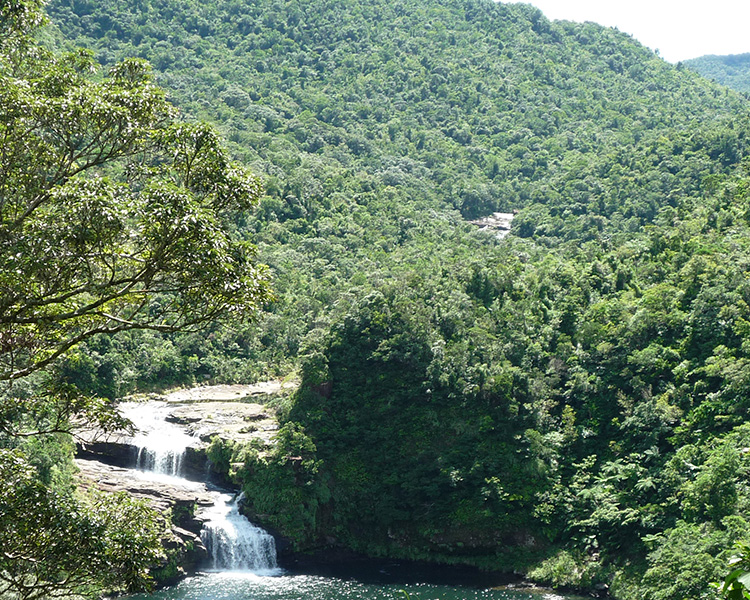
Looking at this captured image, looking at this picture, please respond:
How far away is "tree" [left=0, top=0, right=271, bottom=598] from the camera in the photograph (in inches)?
365

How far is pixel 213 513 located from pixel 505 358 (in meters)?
16.1

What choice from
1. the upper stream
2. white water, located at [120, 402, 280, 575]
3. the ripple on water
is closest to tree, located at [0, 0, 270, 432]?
the ripple on water

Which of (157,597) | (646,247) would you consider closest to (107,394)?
(157,597)

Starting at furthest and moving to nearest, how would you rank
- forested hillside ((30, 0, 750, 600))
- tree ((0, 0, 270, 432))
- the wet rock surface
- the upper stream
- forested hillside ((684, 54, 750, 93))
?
forested hillside ((684, 54, 750, 93)) < the wet rock surface < forested hillside ((30, 0, 750, 600)) < the upper stream < tree ((0, 0, 270, 432))

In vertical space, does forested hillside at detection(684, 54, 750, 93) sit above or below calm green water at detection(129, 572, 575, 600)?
above

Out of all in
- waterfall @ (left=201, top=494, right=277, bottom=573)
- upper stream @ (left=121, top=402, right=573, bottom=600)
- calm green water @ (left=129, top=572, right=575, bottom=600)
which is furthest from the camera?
waterfall @ (left=201, top=494, right=277, bottom=573)

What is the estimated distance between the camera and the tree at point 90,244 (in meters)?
9.27

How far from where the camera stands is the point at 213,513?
35500mm

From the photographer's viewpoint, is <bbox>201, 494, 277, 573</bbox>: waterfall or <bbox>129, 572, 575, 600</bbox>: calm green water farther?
<bbox>201, 494, 277, 573</bbox>: waterfall

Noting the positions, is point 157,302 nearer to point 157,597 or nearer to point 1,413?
point 157,597

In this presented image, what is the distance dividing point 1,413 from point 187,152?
4335 millimetres

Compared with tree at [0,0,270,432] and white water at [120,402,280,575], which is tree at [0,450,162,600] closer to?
tree at [0,0,270,432]

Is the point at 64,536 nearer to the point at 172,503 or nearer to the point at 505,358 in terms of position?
the point at 172,503

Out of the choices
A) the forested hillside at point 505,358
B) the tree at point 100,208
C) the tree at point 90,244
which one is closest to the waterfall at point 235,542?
the forested hillside at point 505,358
